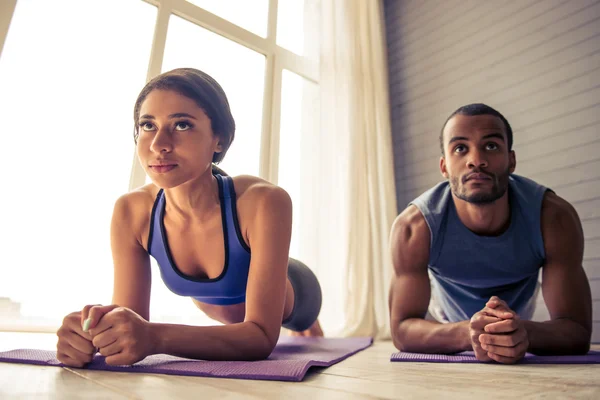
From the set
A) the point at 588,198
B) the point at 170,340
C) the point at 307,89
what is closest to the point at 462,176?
the point at 170,340

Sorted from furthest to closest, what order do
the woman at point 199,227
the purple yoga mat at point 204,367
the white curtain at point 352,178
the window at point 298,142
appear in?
1. the window at point 298,142
2. the white curtain at point 352,178
3. the woman at point 199,227
4. the purple yoga mat at point 204,367

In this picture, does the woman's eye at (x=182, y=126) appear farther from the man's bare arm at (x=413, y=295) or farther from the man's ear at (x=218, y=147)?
the man's bare arm at (x=413, y=295)

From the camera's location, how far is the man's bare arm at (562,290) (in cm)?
93

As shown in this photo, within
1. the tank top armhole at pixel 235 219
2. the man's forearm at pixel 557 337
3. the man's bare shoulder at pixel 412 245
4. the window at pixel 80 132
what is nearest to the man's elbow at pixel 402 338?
the man's bare shoulder at pixel 412 245

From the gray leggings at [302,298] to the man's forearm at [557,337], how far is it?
31.7 inches

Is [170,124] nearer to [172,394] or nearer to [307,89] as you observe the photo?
[172,394]

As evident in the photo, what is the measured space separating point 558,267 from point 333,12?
2.37m

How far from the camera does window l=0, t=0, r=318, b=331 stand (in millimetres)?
1733

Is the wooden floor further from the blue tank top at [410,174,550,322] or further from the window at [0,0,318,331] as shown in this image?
the window at [0,0,318,331]

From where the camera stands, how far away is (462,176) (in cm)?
→ 120

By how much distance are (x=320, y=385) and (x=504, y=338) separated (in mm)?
452

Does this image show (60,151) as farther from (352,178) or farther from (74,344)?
(352,178)

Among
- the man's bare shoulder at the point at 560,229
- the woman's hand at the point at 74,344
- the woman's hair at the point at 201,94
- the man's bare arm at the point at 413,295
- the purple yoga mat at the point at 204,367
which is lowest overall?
the purple yoga mat at the point at 204,367

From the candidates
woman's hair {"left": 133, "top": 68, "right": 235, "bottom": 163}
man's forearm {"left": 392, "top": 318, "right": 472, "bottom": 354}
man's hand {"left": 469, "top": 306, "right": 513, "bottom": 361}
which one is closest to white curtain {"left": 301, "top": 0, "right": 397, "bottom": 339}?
man's forearm {"left": 392, "top": 318, "right": 472, "bottom": 354}
